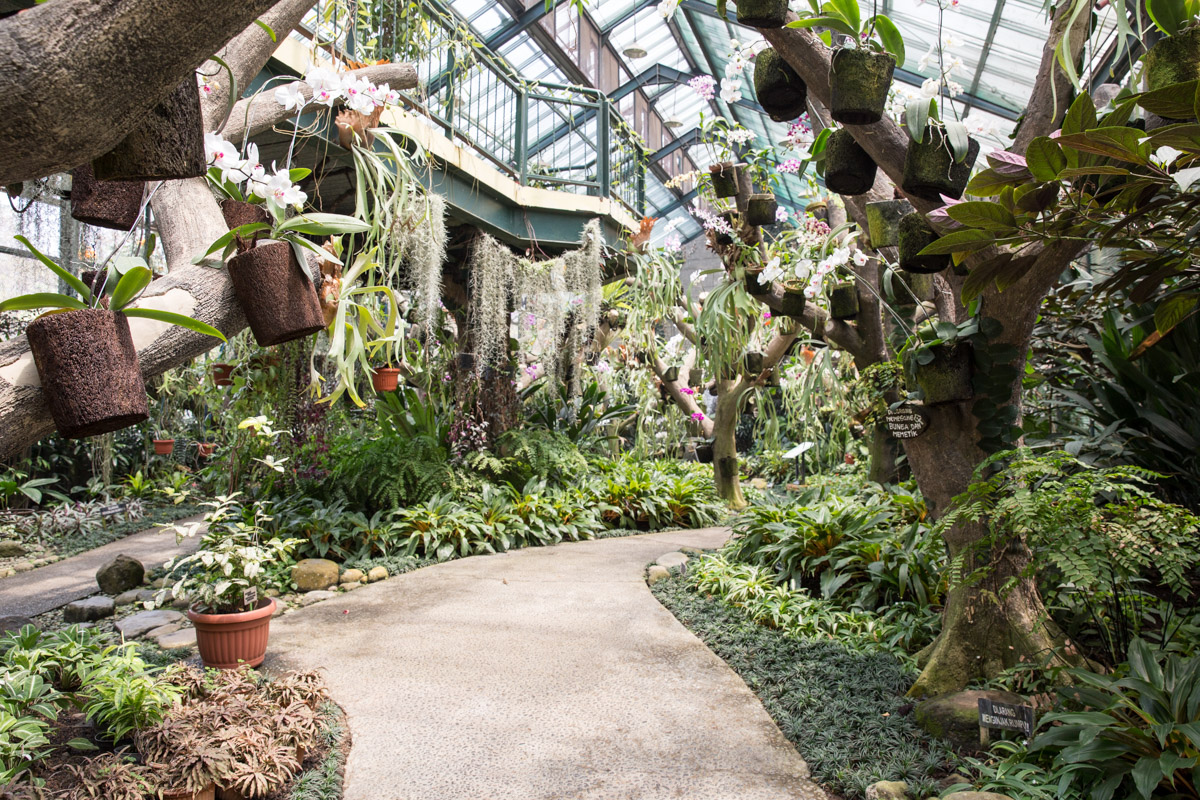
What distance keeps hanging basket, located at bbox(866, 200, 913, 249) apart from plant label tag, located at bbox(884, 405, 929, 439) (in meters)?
0.53

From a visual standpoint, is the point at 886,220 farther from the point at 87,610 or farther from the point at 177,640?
the point at 87,610

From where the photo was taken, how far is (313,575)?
4.02 meters

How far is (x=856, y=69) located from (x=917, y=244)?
52cm

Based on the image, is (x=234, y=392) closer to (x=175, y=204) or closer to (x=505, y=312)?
(x=505, y=312)

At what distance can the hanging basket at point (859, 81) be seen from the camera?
1.87 meters

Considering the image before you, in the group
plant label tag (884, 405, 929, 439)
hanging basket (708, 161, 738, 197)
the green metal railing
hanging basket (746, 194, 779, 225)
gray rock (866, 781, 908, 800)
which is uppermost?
the green metal railing

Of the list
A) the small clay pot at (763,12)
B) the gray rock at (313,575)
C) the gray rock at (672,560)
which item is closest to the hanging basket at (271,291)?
the small clay pot at (763,12)

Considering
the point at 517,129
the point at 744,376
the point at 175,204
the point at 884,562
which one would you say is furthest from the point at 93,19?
the point at 744,376

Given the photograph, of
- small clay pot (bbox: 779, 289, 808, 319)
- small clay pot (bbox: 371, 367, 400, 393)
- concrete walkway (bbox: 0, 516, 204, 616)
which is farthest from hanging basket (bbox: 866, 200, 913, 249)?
concrete walkway (bbox: 0, 516, 204, 616)

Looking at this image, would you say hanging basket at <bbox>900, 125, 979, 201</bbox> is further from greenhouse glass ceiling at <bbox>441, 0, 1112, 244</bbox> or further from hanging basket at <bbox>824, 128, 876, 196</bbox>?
greenhouse glass ceiling at <bbox>441, 0, 1112, 244</bbox>

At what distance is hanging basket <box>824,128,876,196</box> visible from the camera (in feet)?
7.10

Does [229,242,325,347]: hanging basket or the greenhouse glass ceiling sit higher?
the greenhouse glass ceiling

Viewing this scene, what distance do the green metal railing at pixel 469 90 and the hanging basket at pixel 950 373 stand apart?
92.3 inches

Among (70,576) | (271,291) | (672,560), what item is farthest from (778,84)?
(70,576)
